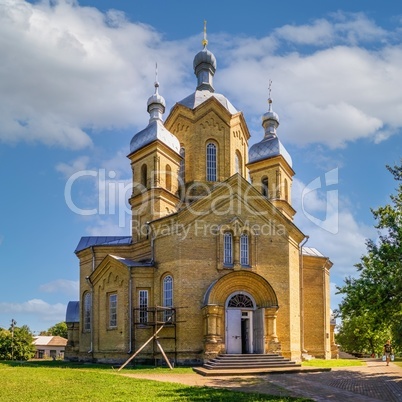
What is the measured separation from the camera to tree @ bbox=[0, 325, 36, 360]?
4466 centimetres

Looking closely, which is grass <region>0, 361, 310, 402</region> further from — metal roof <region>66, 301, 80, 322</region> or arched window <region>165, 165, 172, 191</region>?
metal roof <region>66, 301, 80, 322</region>

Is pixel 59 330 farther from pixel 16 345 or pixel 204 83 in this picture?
pixel 204 83

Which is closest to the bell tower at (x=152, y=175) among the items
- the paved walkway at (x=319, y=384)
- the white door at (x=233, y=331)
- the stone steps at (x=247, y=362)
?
the white door at (x=233, y=331)

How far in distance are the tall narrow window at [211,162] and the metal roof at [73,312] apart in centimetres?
1197

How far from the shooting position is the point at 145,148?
88.9ft

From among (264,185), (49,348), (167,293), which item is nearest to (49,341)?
(49,348)

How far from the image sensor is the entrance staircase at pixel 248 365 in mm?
19203

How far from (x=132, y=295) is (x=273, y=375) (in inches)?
312

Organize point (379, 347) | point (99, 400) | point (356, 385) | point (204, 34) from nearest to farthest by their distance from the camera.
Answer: point (99, 400)
point (356, 385)
point (204, 34)
point (379, 347)

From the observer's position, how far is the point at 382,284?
1653cm

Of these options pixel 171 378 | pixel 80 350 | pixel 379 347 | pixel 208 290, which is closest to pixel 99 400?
pixel 171 378

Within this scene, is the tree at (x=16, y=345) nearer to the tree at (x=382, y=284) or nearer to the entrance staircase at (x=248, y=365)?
the entrance staircase at (x=248, y=365)

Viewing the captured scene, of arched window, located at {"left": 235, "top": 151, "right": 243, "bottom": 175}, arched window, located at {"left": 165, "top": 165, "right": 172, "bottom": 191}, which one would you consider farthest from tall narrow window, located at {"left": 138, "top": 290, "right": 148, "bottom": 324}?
arched window, located at {"left": 235, "top": 151, "right": 243, "bottom": 175}

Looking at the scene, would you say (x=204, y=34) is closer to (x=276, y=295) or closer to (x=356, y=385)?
(x=276, y=295)
